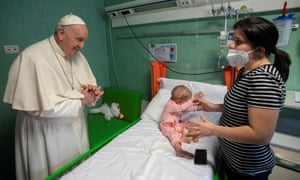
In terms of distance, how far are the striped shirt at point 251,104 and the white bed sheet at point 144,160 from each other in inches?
9.8

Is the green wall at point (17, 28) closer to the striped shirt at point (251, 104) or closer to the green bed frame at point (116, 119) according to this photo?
the green bed frame at point (116, 119)

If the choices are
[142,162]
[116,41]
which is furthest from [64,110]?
[116,41]

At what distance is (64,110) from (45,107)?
0.13 metres

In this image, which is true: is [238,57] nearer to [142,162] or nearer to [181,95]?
[181,95]

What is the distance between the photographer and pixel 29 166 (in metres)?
1.47

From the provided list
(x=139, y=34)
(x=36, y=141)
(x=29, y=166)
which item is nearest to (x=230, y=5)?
(x=139, y=34)

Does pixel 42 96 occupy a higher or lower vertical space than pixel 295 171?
higher

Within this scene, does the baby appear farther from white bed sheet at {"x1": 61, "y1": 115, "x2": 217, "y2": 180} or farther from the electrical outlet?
the electrical outlet

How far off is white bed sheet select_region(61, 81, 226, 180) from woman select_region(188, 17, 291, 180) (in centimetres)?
29

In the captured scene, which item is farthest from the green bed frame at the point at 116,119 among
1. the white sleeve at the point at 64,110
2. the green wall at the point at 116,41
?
the white sleeve at the point at 64,110

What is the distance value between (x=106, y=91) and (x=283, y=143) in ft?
7.58

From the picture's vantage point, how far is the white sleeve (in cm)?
127

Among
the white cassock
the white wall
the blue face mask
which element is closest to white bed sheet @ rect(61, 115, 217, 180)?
the white cassock

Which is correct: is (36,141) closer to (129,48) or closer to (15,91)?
(15,91)
